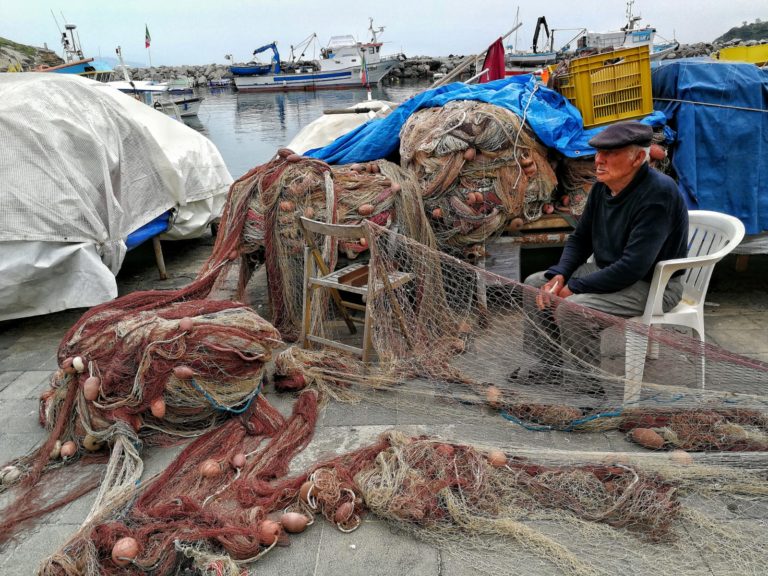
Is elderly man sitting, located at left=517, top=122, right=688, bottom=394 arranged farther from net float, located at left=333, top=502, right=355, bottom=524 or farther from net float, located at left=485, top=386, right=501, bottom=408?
net float, located at left=333, top=502, right=355, bottom=524

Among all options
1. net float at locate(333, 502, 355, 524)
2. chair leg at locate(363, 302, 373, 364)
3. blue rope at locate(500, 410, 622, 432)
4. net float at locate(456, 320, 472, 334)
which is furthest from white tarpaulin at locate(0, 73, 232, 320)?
blue rope at locate(500, 410, 622, 432)

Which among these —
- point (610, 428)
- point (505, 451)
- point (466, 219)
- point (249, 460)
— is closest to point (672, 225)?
point (610, 428)

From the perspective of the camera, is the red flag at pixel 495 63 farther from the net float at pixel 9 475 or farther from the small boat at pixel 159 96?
the small boat at pixel 159 96

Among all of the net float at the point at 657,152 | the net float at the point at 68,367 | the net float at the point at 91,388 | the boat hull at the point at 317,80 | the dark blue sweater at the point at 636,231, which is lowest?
the net float at the point at 91,388

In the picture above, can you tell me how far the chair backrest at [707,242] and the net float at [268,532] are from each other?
2.62m

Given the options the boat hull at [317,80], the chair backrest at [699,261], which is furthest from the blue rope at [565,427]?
the boat hull at [317,80]

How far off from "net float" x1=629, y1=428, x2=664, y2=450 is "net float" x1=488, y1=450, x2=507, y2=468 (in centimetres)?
77

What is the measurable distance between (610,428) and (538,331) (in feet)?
2.18

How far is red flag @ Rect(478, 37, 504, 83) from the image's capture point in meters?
8.16

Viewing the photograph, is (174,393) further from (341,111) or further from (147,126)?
(341,111)

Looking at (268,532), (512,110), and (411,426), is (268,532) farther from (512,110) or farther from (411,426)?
(512,110)

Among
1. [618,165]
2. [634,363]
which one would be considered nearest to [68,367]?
[634,363]

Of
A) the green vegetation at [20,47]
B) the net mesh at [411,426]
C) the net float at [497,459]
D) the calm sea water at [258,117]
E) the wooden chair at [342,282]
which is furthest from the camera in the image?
the green vegetation at [20,47]

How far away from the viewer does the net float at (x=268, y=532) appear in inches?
96.5
